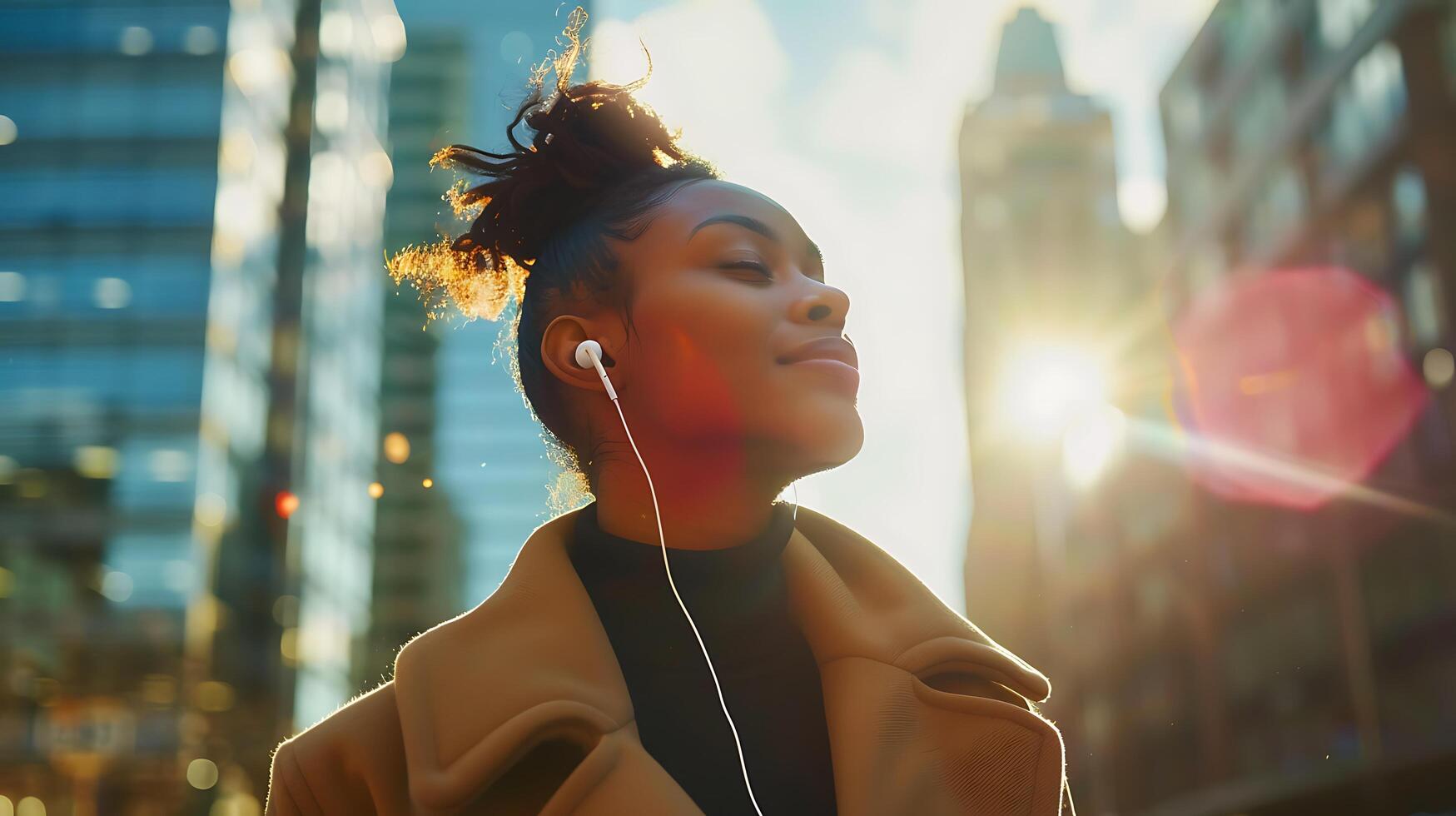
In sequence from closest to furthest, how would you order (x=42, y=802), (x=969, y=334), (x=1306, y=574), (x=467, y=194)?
(x=467, y=194), (x=1306, y=574), (x=42, y=802), (x=969, y=334)

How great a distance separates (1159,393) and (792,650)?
42.7 m

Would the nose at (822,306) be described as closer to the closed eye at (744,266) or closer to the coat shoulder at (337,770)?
the closed eye at (744,266)

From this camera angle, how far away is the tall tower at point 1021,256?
82062 mm

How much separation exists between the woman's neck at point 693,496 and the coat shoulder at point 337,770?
670mm

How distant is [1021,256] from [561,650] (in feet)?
287

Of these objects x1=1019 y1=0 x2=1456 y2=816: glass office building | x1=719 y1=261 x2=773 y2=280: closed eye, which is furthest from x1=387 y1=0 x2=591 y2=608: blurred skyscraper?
x1=719 y1=261 x2=773 y2=280: closed eye

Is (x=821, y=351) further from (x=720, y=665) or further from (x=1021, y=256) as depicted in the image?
(x=1021, y=256)

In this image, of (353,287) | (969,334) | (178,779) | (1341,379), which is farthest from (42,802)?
(969,334)

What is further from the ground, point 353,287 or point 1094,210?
point 1094,210

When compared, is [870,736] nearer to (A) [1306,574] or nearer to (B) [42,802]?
(A) [1306,574]

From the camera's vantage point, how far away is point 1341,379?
95.6 ft

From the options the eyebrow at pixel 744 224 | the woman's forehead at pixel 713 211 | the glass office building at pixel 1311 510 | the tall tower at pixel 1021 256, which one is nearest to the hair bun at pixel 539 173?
the woman's forehead at pixel 713 211

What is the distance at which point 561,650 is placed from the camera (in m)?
2.33

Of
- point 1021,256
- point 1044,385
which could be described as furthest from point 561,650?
point 1021,256
